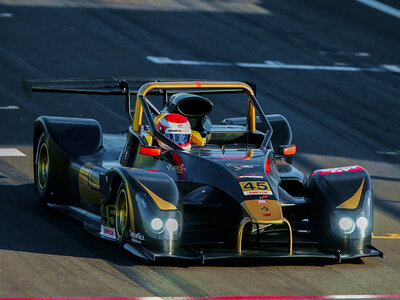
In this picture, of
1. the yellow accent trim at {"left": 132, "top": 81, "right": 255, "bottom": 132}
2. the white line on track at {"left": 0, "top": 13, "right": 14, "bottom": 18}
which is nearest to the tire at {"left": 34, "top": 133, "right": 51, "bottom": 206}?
the yellow accent trim at {"left": 132, "top": 81, "right": 255, "bottom": 132}

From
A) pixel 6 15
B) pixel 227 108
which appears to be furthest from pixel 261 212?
pixel 6 15

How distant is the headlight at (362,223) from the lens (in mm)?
11992

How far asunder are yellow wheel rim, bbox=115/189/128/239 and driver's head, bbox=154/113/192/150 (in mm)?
1105

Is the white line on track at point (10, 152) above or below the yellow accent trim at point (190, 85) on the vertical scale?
below

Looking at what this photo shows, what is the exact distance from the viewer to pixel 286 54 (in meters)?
26.8

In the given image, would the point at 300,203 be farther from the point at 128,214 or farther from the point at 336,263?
the point at 128,214

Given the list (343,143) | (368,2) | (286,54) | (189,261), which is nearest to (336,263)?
(189,261)

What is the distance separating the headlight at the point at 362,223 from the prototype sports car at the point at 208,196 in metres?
0.01

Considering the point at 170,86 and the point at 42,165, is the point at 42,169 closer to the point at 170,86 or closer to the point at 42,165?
the point at 42,165

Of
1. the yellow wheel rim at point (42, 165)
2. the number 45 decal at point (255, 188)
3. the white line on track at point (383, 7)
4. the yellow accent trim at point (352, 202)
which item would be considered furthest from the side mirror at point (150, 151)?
the white line on track at point (383, 7)

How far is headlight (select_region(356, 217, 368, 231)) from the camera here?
12.0 m

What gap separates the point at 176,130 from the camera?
Answer: 1290cm

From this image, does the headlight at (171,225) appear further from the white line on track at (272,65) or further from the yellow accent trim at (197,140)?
the white line on track at (272,65)

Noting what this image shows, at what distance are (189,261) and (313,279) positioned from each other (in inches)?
54.5
